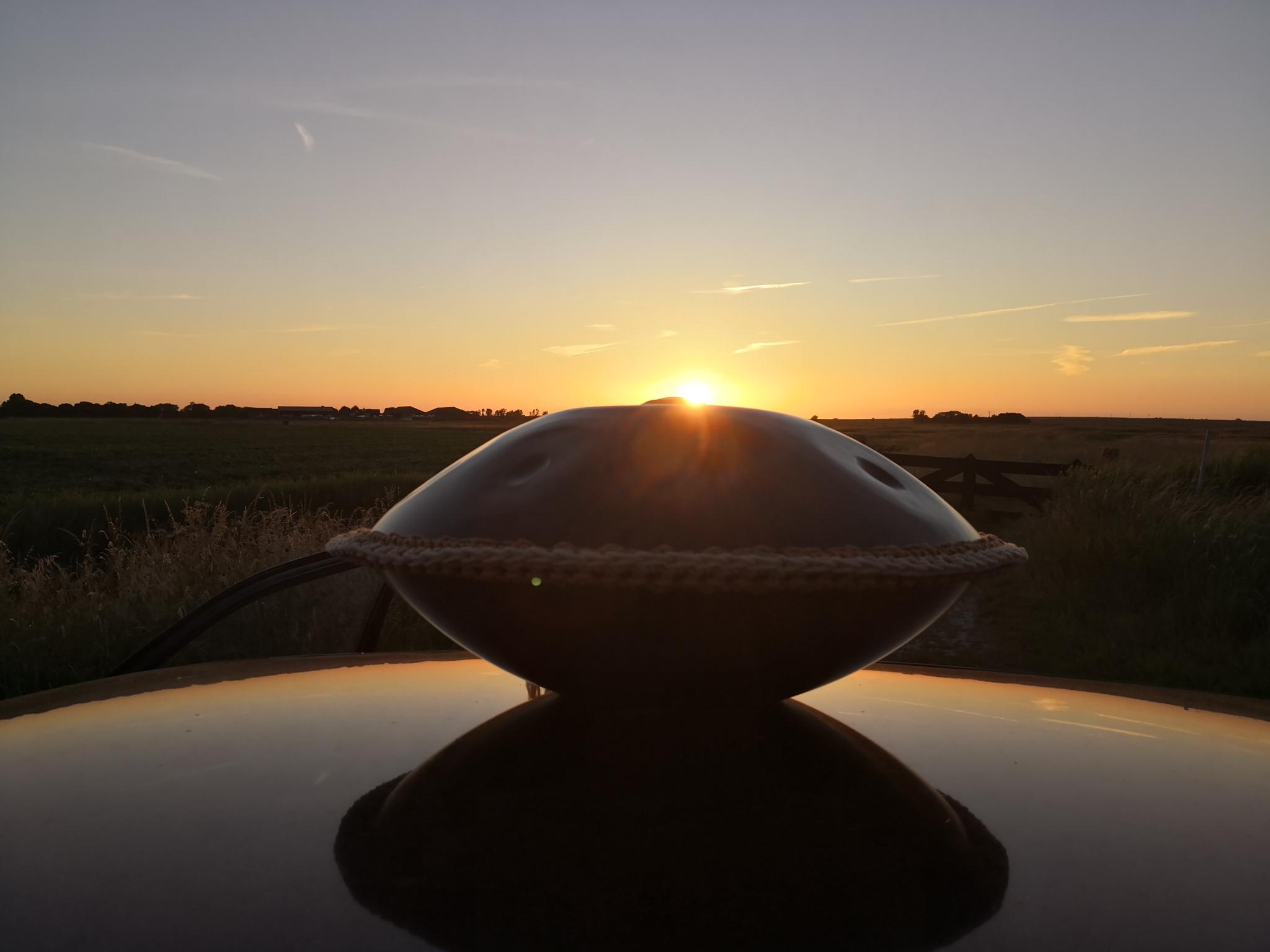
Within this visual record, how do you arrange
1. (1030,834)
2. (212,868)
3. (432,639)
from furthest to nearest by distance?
→ (432,639), (1030,834), (212,868)

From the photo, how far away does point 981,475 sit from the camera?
13.3 m

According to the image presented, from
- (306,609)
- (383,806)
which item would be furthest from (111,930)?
(306,609)

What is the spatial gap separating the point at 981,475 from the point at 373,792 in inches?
534

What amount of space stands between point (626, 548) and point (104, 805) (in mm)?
724

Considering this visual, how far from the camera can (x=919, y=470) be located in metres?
14.6

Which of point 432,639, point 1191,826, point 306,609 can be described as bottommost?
point 432,639

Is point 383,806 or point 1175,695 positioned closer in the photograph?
point 383,806

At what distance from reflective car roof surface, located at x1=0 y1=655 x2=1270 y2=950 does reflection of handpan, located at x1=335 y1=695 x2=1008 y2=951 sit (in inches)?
0.9

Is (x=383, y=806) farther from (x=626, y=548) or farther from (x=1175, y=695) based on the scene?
(x=1175, y=695)

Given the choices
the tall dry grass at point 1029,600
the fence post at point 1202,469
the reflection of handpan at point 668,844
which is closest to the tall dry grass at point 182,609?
the tall dry grass at point 1029,600

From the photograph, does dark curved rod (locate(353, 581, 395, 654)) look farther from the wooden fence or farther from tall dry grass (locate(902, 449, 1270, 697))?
the wooden fence

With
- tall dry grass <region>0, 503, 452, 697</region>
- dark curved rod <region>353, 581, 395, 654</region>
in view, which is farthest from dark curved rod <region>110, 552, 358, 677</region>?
tall dry grass <region>0, 503, 452, 697</region>

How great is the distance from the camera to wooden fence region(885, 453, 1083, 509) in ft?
38.9

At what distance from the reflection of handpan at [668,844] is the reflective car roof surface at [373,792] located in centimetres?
2
